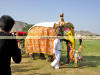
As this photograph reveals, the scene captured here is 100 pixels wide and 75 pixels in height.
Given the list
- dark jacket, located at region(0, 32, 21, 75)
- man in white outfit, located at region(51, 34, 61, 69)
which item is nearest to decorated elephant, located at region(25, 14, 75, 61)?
man in white outfit, located at region(51, 34, 61, 69)

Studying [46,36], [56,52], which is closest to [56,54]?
[56,52]

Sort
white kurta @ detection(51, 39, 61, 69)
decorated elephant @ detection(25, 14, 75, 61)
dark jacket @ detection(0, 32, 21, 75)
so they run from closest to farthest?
dark jacket @ detection(0, 32, 21, 75)
white kurta @ detection(51, 39, 61, 69)
decorated elephant @ detection(25, 14, 75, 61)

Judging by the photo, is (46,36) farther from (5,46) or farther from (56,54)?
(5,46)

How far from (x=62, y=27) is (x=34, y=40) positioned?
7.60ft

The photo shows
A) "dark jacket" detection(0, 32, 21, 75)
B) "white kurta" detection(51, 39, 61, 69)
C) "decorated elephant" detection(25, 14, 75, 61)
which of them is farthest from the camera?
"decorated elephant" detection(25, 14, 75, 61)

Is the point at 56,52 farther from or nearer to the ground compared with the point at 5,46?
nearer to the ground

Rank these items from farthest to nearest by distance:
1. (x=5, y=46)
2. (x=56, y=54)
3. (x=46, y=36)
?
(x=46, y=36)
(x=56, y=54)
(x=5, y=46)

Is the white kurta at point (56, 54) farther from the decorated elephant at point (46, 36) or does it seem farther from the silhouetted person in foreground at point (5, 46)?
the silhouetted person in foreground at point (5, 46)

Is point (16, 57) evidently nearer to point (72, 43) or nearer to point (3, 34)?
point (3, 34)

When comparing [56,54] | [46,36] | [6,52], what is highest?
[46,36]

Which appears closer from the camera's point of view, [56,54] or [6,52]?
[6,52]

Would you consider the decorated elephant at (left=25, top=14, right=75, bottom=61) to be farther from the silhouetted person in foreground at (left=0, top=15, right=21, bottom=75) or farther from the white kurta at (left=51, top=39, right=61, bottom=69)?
Result: the silhouetted person in foreground at (left=0, top=15, right=21, bottom=75)

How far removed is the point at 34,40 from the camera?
895cm

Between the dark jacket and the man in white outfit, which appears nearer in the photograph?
the dark jacket
